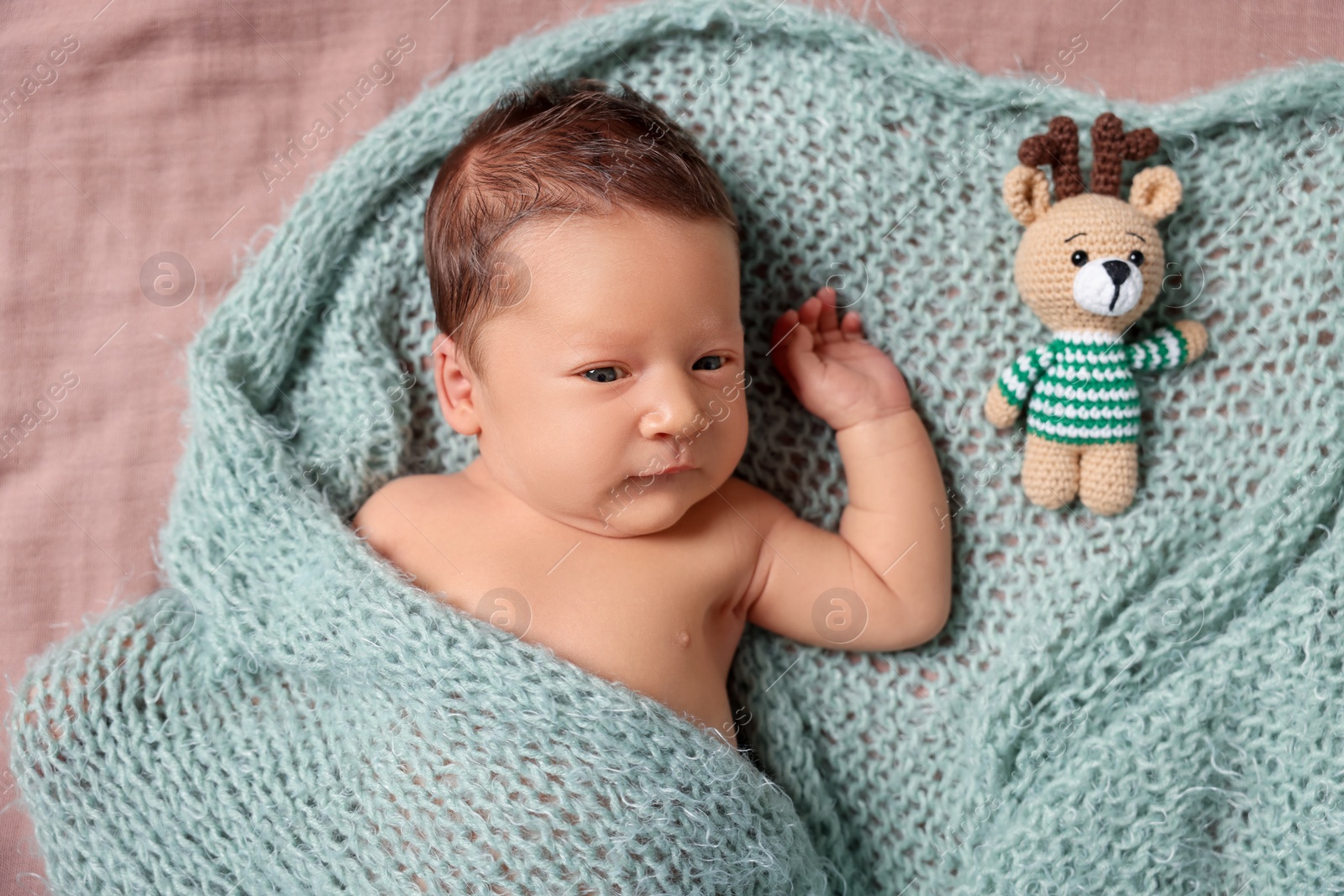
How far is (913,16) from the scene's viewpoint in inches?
64.4

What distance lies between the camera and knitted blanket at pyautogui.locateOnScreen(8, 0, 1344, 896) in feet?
3.92

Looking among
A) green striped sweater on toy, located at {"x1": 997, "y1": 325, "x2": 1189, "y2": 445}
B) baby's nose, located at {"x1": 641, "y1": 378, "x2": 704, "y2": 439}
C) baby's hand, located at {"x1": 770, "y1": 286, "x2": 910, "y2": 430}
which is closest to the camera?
baby's nose, located at {"x1": 641, "y1": 378, "x2": 704, "y2": 439}

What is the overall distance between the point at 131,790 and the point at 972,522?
4.04 ft

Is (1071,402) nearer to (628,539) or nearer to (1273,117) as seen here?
(1273,117)

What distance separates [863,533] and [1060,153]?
23.2 inches

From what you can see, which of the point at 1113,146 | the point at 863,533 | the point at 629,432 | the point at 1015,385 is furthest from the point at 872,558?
the point at 1113,146

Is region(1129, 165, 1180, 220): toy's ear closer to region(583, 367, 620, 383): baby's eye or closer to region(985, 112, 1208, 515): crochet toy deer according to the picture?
region(985, 112, 1208, 515): crochet toy deer

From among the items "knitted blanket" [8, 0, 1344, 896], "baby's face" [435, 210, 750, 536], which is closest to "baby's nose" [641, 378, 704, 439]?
"baby's face" [435, 210, 750, 536]

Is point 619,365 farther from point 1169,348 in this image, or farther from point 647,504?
point 1169,348

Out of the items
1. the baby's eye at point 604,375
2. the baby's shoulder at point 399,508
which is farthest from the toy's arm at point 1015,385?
the baby's shoulder at point 399,508

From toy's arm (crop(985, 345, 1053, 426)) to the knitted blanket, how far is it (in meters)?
0.06

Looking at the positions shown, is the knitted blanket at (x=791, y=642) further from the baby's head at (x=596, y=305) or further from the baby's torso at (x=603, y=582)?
the baby's head at (x=596, y=305)

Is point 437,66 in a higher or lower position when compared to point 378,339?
higher

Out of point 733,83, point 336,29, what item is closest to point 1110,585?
point 733,83
